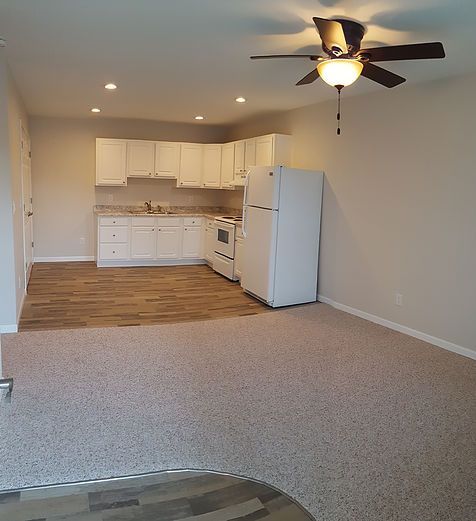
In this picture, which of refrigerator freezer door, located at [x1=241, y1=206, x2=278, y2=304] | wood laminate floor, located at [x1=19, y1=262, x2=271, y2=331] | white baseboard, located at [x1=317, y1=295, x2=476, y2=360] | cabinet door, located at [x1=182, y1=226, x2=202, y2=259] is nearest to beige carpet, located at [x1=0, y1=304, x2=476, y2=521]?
white baseboard, located at [x1=317, y1=295, x2=476, y2=360]

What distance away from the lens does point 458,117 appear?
13.8 ft

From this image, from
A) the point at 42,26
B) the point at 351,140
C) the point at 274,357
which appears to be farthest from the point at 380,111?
the point at 42,26

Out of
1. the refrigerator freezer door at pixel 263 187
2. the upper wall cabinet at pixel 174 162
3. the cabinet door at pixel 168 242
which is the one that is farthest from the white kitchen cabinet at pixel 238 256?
the cabinet door at pixel 168 242

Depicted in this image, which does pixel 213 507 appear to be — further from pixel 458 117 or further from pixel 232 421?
pixel 458 117

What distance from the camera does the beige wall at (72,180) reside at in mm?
7906

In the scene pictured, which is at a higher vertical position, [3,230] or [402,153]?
[402,153]

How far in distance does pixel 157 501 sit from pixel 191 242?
21.2ft

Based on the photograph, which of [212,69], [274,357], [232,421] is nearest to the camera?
[232,421]

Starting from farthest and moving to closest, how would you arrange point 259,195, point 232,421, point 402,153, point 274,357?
point 259,195
point 402,153
point 274,357
point 232,421

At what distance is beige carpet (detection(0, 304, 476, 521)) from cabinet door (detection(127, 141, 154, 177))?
13.5 ft

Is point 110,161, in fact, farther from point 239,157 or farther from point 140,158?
point 239,157

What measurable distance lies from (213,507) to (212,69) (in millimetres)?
3671

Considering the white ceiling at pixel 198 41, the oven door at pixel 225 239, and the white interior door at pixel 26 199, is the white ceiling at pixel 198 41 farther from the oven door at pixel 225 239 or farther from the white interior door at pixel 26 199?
the oven door at pixel 225 239

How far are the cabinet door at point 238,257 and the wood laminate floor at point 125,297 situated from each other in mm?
183
